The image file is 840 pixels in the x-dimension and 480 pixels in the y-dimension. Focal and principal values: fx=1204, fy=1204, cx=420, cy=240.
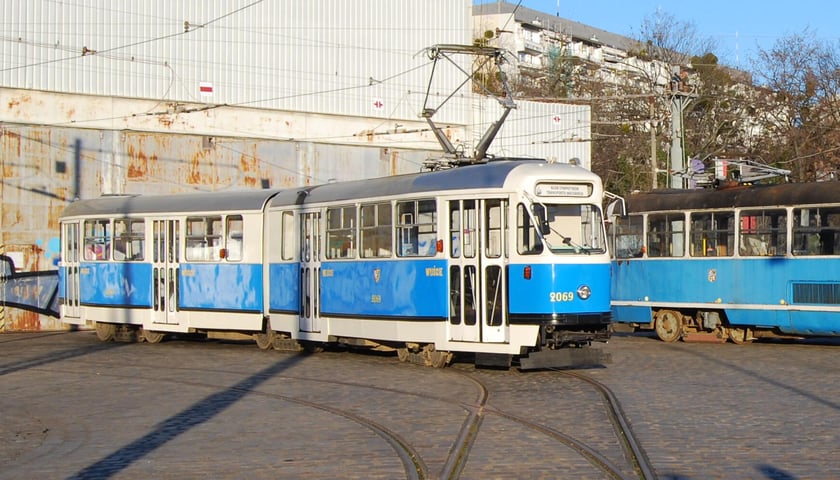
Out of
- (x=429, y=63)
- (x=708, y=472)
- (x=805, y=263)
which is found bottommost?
(x=708, y=472)

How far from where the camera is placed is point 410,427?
12.2 meters

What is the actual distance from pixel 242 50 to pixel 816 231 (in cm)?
2075

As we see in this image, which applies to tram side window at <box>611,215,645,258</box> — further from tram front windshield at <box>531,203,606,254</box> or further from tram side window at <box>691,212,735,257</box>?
tram front windshield at <box>531,203,606,254</box>

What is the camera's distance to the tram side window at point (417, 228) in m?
18.2

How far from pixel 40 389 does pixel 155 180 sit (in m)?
19.0

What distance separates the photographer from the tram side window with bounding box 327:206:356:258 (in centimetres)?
2033

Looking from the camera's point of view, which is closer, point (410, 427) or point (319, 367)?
point (410, 427)

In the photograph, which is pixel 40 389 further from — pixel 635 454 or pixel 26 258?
pixel 26 258

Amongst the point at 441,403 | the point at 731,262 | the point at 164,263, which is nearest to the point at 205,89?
the point at 164,263

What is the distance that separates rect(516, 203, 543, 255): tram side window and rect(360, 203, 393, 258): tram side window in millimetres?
2904

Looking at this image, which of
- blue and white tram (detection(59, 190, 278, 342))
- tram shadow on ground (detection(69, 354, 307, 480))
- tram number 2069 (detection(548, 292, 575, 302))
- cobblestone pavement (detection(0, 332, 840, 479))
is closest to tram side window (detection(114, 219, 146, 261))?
blue and white tram (detection(59, 190, 278, 342))

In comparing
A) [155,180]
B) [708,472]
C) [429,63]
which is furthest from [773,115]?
[708,472]

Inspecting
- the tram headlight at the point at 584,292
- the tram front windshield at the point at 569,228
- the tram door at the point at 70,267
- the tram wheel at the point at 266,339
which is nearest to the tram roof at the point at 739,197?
the tram front windshield at the point at 569,228

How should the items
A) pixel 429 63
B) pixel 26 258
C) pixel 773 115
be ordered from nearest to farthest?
pixel 26 258 < pixel 429 63 < pixel 773 115
